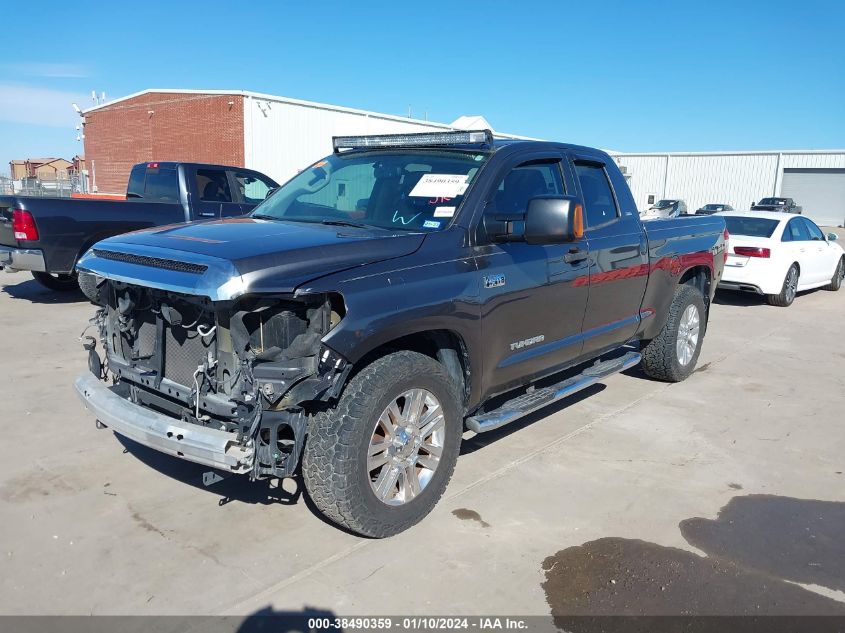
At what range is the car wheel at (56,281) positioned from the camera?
10.2 m

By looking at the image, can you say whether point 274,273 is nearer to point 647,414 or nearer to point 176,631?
point 176,631

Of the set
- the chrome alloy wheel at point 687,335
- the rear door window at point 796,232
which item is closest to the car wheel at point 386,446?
the chrome alloy wheel at point 687,335

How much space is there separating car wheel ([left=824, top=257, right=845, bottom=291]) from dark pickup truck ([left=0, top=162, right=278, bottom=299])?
431 inches

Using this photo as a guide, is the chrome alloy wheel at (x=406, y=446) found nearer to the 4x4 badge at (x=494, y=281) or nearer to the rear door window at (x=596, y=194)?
the 4x4 badge at (x=494, y=281)

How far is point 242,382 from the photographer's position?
310 centimetres

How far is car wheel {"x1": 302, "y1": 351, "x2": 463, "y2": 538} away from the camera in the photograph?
319 centimetres

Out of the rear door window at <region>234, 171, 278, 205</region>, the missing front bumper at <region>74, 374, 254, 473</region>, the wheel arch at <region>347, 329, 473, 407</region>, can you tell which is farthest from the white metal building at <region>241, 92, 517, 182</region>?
the missing front bumper at <region>74, 374, 254, 473</region>

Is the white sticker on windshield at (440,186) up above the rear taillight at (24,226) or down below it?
above

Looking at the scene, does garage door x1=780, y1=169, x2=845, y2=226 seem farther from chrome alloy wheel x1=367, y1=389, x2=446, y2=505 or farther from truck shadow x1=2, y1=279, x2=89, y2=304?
chrome alloy wheel x1=367, y1=389, x2=446, y2=505

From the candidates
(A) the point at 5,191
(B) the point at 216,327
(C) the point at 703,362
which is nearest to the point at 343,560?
(B) the point at 216,327

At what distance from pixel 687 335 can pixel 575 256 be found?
8.27 feet

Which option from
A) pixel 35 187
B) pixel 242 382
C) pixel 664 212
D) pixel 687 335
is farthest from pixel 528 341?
pixel 35 187

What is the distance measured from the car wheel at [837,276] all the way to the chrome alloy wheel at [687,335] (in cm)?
859

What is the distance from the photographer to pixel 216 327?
127 inches
